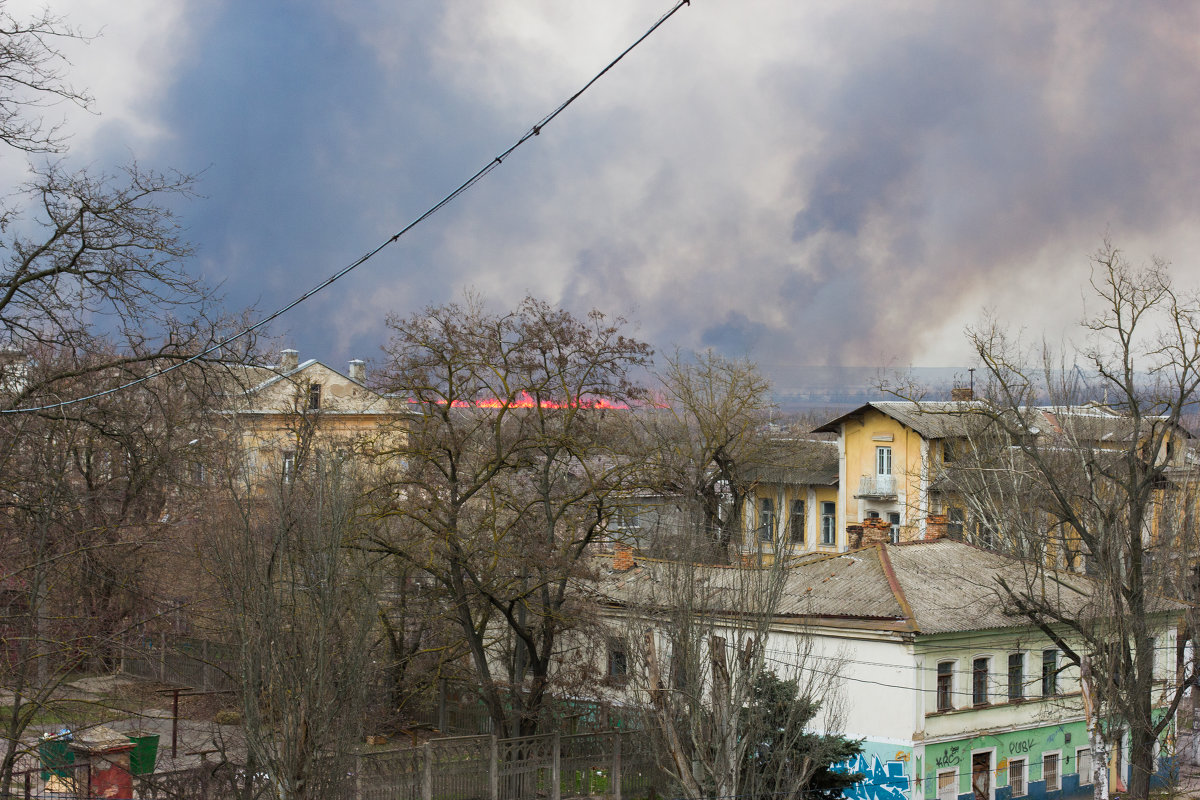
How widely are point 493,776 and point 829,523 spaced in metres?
40.4

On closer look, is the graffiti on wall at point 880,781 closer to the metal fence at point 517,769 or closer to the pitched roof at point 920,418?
the metal fence at point 517,769

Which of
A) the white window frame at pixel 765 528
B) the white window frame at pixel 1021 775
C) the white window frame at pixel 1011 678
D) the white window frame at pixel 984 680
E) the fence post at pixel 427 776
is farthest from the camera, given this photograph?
the white window frame at pixel 1011 678

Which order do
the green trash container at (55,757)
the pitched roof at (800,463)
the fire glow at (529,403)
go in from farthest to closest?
the pitched roof at (800,463), the fire glow at (529,403), the green trash container at (55,757)

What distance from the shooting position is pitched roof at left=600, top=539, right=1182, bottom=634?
2559 cm

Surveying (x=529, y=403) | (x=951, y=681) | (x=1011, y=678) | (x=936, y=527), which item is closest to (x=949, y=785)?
(x=951, y=681)

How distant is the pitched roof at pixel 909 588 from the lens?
2559 centimetres

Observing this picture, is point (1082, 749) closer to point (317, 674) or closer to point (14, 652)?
point (317, 674)

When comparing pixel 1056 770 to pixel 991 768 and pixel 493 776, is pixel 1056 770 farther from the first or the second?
pixel 493 776

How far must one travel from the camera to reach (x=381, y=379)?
22.4 meters

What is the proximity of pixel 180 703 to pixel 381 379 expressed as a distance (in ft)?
44.6

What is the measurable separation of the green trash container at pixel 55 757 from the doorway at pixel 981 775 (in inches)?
854

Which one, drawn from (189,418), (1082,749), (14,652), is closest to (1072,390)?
(1082,749)

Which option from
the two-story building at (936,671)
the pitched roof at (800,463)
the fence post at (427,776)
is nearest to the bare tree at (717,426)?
the pitched roof at (800,463)

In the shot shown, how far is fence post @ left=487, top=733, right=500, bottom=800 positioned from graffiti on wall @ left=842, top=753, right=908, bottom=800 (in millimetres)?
8976
